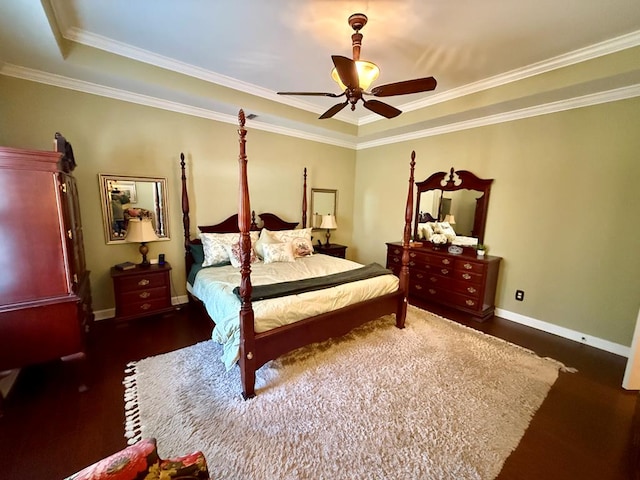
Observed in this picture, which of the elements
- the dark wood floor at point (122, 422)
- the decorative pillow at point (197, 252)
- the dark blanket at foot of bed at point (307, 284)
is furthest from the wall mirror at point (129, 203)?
the dark blanket at foot of bed at point (307, 284)

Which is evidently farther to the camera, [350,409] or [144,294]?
[144,294]

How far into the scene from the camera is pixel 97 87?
9.19 feet

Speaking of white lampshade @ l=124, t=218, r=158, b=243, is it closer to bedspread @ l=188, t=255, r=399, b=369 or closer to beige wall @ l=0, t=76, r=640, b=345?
beige wall @ l=0, t=76, r=640, b=345

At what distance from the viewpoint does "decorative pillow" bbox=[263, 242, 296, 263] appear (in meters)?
3.47

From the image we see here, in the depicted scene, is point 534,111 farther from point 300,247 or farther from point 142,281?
point 142,281

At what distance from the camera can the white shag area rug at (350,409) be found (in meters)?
1.50

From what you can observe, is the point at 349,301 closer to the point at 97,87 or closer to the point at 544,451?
the point at 544,451

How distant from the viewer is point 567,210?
9.53 feet

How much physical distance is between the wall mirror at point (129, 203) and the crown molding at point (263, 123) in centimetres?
89

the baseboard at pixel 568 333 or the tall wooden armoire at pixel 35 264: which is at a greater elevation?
the tall wooden armoire at pixel 35 264

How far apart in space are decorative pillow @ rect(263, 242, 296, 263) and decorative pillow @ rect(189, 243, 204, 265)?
805mm

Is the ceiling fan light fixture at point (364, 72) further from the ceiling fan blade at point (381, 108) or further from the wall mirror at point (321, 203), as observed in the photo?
the wall mirror at point (321, 203)

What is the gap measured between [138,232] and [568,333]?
4.99 m

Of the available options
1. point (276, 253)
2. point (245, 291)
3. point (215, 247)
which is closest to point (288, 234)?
point (276, 253)
